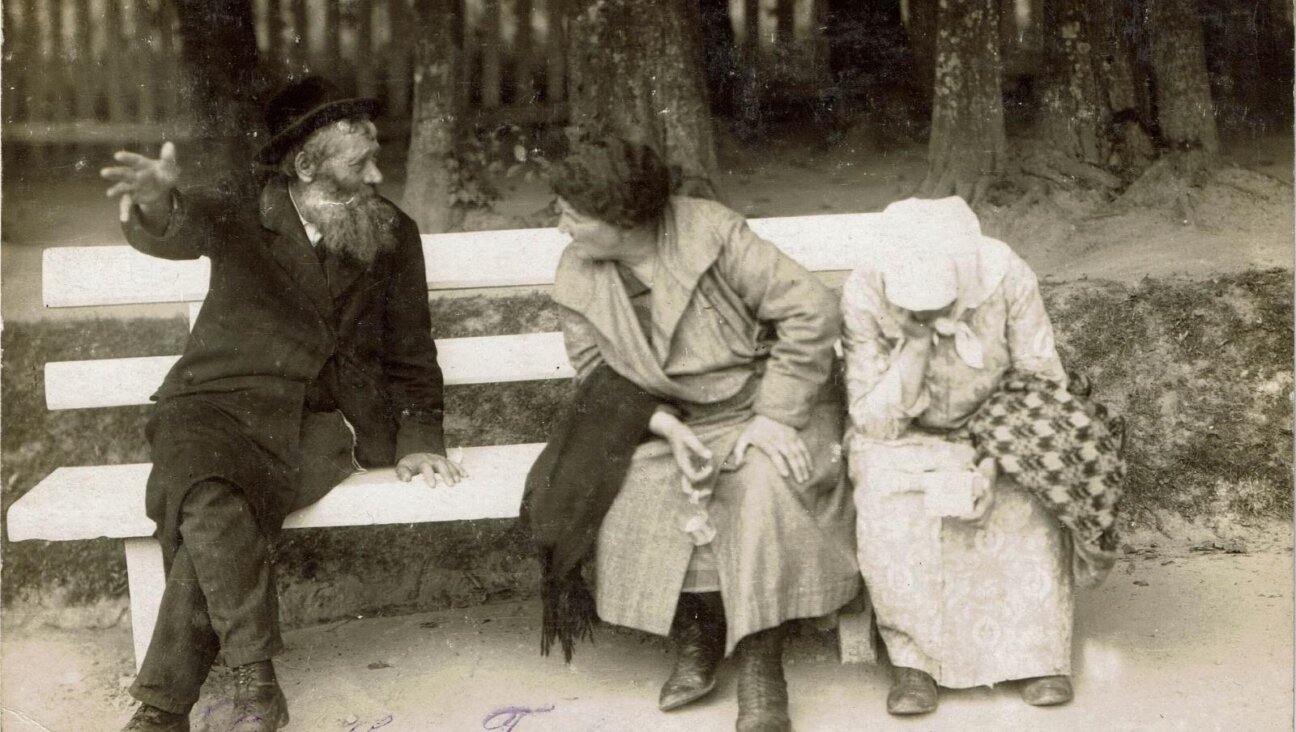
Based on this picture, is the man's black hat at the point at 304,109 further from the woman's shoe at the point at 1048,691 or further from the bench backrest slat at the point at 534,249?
the woman's shoe at the point at 1048,691

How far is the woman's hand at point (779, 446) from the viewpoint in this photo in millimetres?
4059

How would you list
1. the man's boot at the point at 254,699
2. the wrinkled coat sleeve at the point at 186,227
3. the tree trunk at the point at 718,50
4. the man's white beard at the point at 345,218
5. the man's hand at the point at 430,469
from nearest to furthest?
the man's boot at the point at 254,699, the wrinkled coat sleeve at the point at 186,227, the man's hand at the point at 430,469, the man's white beard at the point at 345,218, the tree trunk at the point at 718,50

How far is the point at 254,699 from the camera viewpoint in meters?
4.00

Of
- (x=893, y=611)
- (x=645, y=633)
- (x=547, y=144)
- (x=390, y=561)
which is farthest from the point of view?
(x=547, y=144)

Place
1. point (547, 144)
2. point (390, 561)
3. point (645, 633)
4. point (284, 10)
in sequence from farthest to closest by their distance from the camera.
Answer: point (284, 10) < point (547, 144) < point (390, 561) < point (645, 633)

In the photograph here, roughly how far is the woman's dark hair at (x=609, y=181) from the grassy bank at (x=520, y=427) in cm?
161

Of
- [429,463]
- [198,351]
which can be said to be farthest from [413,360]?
[198,351]

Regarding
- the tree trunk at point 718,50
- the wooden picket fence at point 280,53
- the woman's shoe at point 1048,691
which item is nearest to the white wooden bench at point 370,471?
the woman's shoe at point 1048,691

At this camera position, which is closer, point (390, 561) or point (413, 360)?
point (413, 360)

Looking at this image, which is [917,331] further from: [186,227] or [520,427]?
[186,227]

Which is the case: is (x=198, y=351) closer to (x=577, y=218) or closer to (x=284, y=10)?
(x=577, y=218)

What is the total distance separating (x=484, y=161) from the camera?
682 centimetres

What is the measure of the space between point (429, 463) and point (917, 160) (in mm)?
4714

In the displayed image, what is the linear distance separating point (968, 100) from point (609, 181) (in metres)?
3.20
